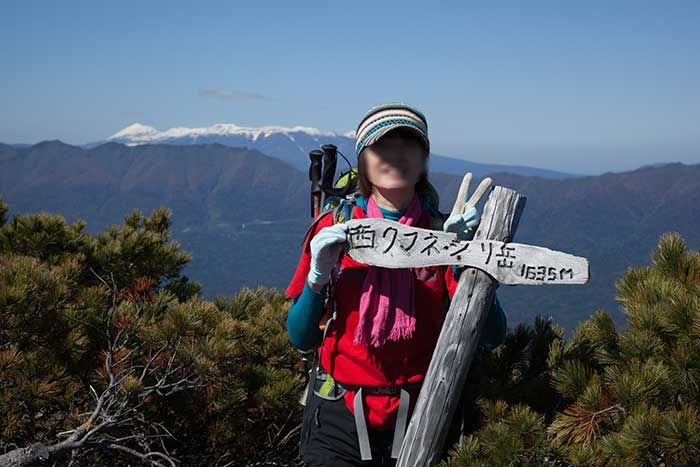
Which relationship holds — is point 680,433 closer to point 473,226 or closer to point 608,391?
point 608,391

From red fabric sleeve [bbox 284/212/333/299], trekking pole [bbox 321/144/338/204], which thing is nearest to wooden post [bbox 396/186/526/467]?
red fabric sleeve [bbox 284/212/333/299]

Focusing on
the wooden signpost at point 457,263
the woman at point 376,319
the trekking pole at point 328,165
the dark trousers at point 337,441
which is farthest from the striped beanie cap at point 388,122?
the dark trousers at point 337,441

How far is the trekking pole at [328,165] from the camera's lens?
2639 mm

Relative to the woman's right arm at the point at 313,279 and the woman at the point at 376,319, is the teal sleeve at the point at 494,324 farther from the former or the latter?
the woman's right arm at the point at 313,279

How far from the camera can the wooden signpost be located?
187cm

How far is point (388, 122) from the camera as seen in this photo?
2062 millimetres

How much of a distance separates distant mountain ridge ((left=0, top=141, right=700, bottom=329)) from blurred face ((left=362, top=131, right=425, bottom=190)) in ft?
203

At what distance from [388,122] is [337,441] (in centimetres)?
115

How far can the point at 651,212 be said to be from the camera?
11744 centimetres

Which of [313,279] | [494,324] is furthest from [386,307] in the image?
[494,324]

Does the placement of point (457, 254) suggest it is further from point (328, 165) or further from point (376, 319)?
point (328, 165)

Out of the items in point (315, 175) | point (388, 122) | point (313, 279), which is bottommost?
point (313, 279)

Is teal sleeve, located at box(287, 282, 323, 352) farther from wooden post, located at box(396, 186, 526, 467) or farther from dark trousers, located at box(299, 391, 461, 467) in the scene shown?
wooden post, located at box(396, 186, 526, 467)

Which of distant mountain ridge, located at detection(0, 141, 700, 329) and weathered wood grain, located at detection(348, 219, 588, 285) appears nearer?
weathered wood grain, located at detection(348, 219, 588, 285)
